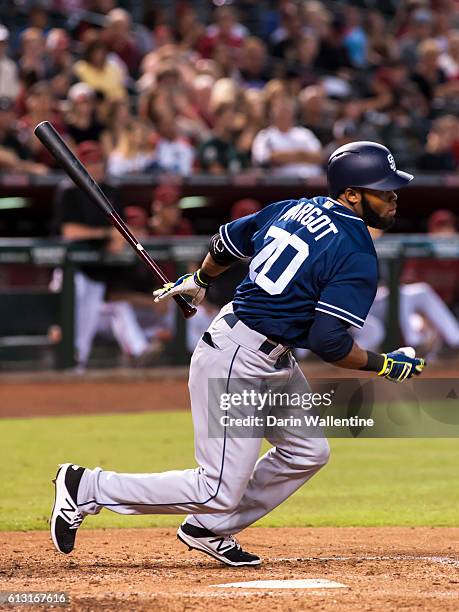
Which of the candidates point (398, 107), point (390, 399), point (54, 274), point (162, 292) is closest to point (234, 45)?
point (398, 107)

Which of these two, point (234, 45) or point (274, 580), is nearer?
point (274, 580)

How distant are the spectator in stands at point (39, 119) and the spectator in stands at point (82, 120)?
130 millimetres

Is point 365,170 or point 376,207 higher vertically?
point 365,170

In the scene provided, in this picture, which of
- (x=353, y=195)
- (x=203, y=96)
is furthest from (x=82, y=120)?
(x=353, y=195)

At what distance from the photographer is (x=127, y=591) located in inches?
179

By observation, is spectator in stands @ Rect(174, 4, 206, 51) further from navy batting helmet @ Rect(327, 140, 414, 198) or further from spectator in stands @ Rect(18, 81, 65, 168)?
navy batting helmet @ Rect(327, 140, 414, 198)

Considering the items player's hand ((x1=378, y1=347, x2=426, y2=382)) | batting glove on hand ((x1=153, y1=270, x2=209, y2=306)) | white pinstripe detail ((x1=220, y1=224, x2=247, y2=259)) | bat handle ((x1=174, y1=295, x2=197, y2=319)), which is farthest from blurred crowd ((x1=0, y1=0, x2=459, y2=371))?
player's hand ((x1=378, y1=347, x2=426, y2=382))

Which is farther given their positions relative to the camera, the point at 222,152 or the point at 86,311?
the point at 222,152

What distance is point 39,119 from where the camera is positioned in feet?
38.7

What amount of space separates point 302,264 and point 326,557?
4.68ft

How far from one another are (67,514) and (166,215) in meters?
7.04

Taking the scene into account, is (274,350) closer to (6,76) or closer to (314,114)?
(6,76)

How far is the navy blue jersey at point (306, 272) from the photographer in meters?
4.61

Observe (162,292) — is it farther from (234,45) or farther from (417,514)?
(234,45)
